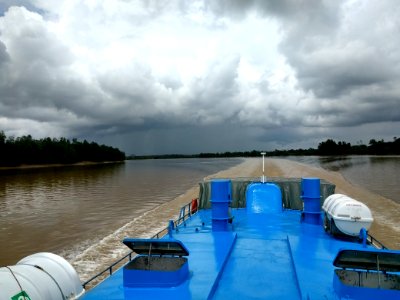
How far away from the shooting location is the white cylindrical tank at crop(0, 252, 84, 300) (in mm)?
4984

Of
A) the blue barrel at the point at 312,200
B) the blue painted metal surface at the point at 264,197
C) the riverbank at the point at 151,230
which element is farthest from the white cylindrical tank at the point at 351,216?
the riverbank at the point at 151,230

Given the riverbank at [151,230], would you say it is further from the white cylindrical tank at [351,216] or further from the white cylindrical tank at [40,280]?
the white cylindrical tank at [351,216]

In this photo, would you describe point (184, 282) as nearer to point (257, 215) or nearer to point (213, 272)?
point (213, 272)

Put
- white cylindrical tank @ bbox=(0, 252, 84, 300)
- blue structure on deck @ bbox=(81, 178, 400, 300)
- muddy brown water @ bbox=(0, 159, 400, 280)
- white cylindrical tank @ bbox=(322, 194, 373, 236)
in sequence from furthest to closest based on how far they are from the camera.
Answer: muddy brown water @ bbox=(0, 159, 400, 280)
white cylindrical tank @ bbox=(322, 194, 373, 236)
blue structure on deck @ bbox=(81, 178, 400, 300)
white cylindrical tank @ bbox=(0, 252, 84, 300)

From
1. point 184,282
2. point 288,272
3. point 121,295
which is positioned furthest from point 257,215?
point 121,295

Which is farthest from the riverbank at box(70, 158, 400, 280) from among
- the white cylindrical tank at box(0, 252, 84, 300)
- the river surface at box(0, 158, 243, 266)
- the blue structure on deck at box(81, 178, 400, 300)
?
the white cylindrical tank at box(0, 252, 84, 300)

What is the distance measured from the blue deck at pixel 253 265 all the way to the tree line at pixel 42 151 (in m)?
111

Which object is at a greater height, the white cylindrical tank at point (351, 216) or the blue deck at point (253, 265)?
the white cylindrical tank at point (351, 216)

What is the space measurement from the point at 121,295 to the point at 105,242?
13284mm

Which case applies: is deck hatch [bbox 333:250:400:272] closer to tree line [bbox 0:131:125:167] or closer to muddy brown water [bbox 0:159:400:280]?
muddy brown water [bbox 0:159:400:280]

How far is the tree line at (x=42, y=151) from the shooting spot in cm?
10875

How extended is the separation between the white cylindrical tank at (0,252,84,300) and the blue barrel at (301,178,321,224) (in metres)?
10.6

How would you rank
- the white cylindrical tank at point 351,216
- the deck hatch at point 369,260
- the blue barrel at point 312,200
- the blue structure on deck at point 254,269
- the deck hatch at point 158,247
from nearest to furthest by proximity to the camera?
the deck hatch at point 369,260
the blue structure on deck at point 254,269
the deck hatch at point 158,247
the white cylindrical tank at point 351,216
the blue barrel at point 312,200

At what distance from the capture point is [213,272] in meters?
9.14
